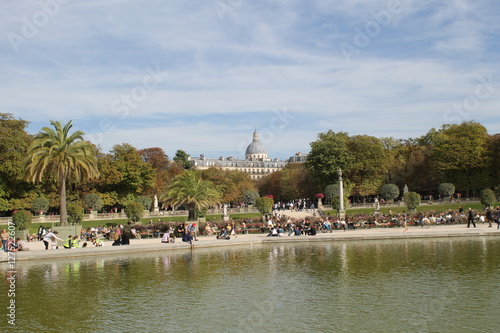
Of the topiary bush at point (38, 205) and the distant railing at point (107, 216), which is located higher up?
the topiary bush at point (38, 205)

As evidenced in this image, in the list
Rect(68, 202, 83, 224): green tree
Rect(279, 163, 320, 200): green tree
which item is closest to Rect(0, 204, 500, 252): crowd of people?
Rect(68, 202, 83, 224): green tree

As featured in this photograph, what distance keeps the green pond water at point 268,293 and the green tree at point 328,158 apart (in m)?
46.6

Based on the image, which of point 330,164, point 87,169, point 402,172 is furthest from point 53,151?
point 402,172

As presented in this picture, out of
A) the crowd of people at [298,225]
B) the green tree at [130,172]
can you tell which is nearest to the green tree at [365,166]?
the green tree at [130,172]

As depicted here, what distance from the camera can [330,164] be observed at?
70.1m

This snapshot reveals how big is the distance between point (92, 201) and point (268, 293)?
5150 cm

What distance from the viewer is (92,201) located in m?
62.4

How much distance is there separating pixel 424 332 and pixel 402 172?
7094 cm

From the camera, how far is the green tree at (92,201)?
62250 mm

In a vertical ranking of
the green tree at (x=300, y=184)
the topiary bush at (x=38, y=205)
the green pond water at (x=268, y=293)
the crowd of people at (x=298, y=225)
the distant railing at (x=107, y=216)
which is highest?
the green tree at (x=300, y=184)

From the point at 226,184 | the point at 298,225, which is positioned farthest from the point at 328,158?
the point at 298,225

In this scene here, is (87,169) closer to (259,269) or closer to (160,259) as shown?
(160,259)

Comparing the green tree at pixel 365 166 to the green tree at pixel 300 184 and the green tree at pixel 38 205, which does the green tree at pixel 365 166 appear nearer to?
the green tree at pixel 300 184

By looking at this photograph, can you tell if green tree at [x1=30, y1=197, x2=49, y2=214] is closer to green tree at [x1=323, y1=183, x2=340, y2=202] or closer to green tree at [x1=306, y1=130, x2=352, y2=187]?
green tree at [x1=323, y1=183, x2=340, y2=202]
